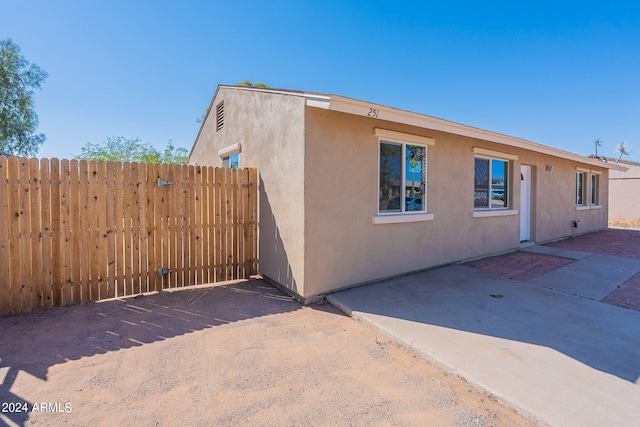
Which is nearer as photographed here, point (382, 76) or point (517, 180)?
point (517, 180)

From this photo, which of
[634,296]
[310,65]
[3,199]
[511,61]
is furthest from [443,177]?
[310,65]

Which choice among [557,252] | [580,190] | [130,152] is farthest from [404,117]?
[130,152]

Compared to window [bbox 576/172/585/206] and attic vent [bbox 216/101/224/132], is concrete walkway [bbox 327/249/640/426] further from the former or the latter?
window [bbox 576/172/585/206]

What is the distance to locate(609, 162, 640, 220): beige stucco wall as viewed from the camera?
2141 centimetres

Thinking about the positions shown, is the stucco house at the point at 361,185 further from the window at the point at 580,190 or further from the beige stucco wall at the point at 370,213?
the window at the point at 580,190

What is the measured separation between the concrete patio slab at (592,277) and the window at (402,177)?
2682 millimetres

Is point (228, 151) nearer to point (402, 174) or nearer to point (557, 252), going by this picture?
point (402, 174)

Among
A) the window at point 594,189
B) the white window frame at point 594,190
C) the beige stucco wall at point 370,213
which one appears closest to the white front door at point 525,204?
the beige stucco wall at point 370,213

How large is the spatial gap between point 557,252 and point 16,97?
29647mm

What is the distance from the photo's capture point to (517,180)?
878 cm

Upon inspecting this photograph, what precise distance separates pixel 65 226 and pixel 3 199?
30.0 inches

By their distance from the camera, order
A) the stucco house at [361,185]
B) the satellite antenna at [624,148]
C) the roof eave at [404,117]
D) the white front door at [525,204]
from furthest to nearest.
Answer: the satellite antenna at [624,148] < the white front door at [525,204] < the stucco house at [361,185] < the roof eave at [404,117]

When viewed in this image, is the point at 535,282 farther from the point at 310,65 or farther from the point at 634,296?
the point at 310,65

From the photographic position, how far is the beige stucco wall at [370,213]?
487 cm
